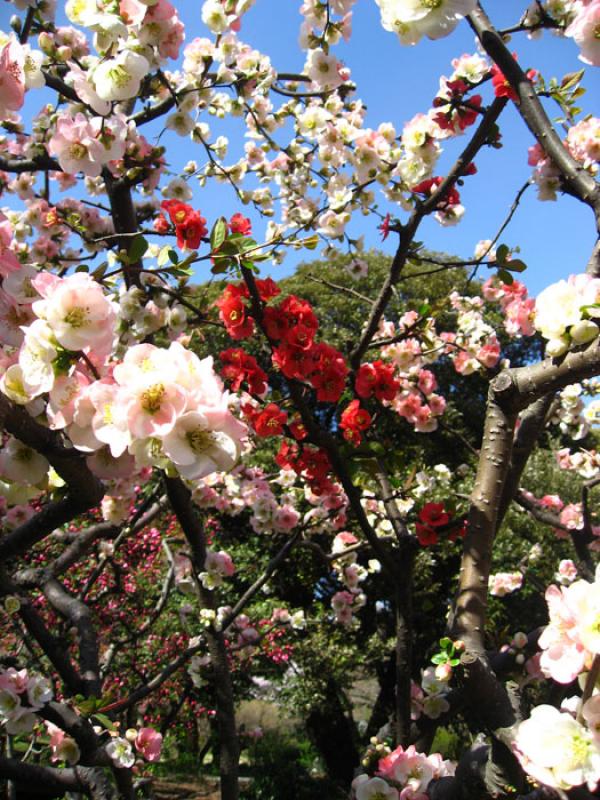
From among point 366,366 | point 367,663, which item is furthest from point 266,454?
point 366,366

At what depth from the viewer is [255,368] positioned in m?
2.29

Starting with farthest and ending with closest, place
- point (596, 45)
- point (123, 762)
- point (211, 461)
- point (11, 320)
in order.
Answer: point (123, 762) → point (596, 45) → point (11, 320) → point (211, 461)

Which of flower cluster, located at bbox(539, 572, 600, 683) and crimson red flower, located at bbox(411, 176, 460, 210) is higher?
crimson red flower, located at bbox(411, 176, 460, 210)

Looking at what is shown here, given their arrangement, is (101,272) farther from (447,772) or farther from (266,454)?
(266,454)

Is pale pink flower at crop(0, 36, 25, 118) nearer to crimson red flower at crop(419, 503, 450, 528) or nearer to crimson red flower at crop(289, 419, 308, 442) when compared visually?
crimson red flower at crop(289, 419, 308, 442)

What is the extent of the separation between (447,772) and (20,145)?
369 centimetres

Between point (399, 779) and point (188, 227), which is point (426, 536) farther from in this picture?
point (188, 227)

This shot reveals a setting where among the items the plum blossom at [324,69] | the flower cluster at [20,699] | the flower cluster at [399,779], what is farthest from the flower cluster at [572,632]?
the plum blossom at [324,69]

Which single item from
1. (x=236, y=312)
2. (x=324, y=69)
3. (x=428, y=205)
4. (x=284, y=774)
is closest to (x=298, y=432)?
(x=236, y=312)

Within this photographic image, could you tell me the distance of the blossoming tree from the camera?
0.96m

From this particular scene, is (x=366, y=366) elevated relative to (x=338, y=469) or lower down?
elevated

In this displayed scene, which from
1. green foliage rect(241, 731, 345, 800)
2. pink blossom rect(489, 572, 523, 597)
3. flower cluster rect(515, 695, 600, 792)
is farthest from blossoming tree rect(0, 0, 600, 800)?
green foliage rect(241, 731, 345, 800)

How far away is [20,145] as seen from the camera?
3.47 meters

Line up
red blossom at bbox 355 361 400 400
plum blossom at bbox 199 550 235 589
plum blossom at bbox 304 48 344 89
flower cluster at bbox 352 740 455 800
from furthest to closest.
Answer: plum blossom at bbox 199 550 235 589
plum blossom at bbox 304 48 344 89
red blossom at bbox 355 361 400 400
flower cluster at bbox 352 740 455 800
